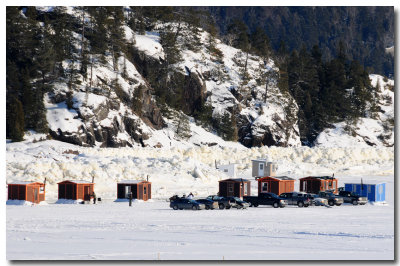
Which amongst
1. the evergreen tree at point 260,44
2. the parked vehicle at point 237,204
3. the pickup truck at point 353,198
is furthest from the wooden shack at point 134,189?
the evergreen tree at point 260,44

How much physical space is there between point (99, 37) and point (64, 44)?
535 cm

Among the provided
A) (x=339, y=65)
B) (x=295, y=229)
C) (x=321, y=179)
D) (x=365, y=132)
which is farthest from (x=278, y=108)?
(x=295, y=229)

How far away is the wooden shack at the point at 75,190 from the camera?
4928cm

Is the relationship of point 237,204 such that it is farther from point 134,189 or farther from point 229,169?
point 229,169

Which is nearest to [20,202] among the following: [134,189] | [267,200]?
[134,189]

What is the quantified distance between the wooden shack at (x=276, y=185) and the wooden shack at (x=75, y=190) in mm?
16409

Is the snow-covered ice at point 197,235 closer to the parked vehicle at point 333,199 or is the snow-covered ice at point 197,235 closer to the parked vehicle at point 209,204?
the parked vehicle at point 209,204

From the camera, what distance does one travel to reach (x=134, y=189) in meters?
51.0

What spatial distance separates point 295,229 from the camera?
29.1 metres

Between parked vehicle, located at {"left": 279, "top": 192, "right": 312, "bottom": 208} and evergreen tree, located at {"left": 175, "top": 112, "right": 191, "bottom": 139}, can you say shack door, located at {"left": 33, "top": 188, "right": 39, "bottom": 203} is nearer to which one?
parked vehicle, located at {"left": 279, "top": 192, "right": 312, "bottom": 208}

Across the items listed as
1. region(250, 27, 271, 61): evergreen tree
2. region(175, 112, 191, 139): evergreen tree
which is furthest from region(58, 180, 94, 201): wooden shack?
region(250, 27, 271, 61): evergreen tree

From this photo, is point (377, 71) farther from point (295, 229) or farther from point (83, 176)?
point (295, 229)

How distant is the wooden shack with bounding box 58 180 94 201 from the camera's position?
4928 cm

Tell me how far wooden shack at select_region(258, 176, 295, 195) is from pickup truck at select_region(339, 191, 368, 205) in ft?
23.2
